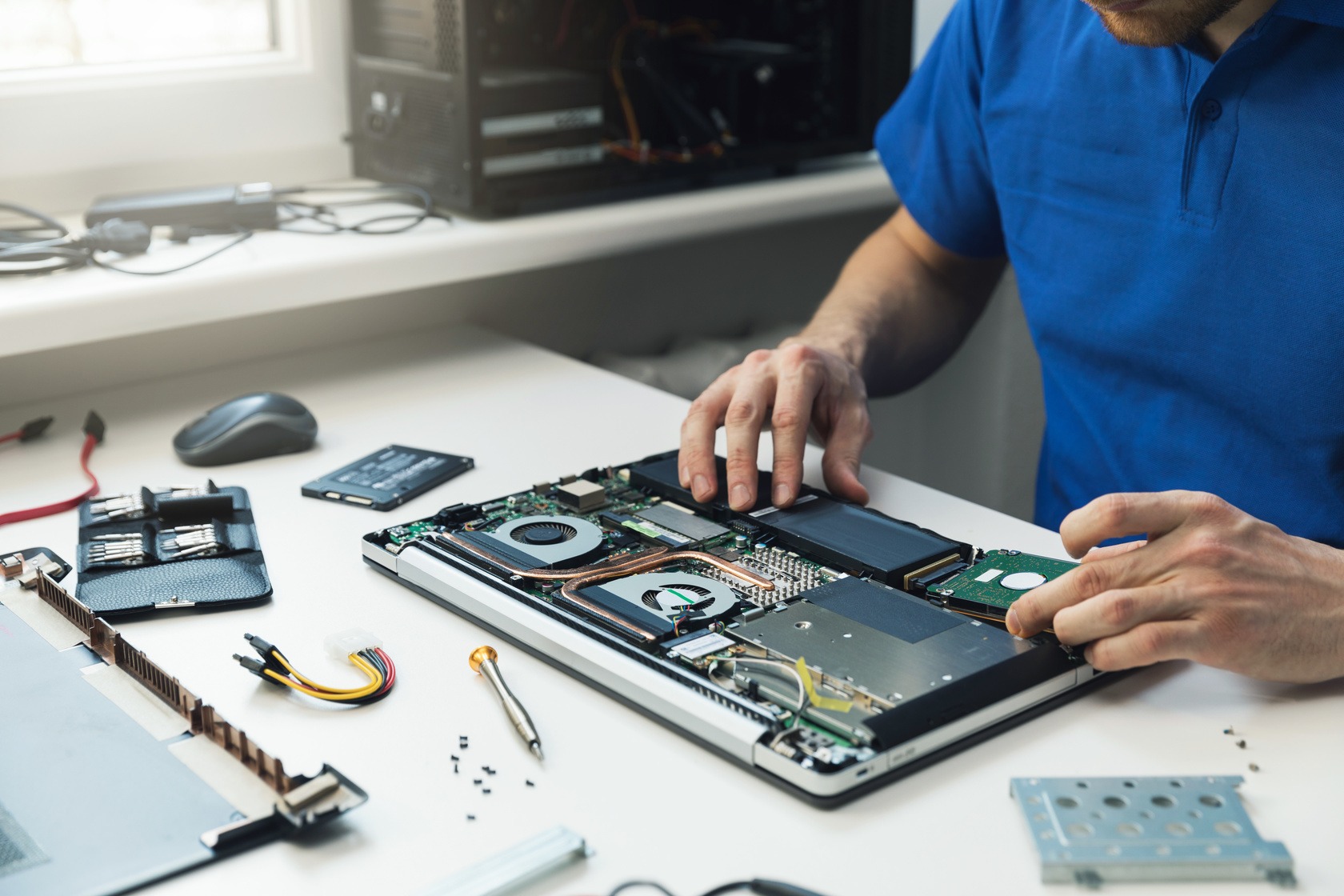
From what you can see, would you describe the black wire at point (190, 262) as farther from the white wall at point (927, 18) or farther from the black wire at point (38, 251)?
the white wall at point (927, 18)

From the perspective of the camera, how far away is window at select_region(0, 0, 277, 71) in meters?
1.52

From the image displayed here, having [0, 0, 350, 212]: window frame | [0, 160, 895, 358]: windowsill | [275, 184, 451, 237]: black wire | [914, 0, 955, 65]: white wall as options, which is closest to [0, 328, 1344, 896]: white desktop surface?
[0, 160, 895, 358]: windowsill

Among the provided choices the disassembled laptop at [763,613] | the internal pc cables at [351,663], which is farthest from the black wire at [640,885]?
the internal pc cables at [351,663]

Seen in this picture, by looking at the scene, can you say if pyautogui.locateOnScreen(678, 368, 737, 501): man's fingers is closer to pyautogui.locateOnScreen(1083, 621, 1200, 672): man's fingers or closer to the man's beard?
pyautogui.locateOnScreen(1083, 621, 1200, 672): man's fingers

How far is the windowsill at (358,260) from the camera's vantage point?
1230 millimetres

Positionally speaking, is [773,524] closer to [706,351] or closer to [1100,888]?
[1100,888]

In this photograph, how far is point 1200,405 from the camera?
46.9 inches

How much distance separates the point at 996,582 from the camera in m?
0.86

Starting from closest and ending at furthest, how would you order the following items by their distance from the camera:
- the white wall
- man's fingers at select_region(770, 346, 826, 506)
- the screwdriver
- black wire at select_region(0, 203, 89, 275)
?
the screwdriver < man's fingers at select_region(770, 346, 826, 506) < black wire at select_region(0, 203, 89, 275) < the white wall

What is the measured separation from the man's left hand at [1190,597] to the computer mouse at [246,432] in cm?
69

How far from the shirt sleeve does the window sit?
0.85m

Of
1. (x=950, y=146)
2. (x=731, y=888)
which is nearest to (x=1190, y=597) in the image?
(x=731, y=888)

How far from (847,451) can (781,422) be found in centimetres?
7

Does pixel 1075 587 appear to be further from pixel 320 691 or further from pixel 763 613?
pixel 320 691
